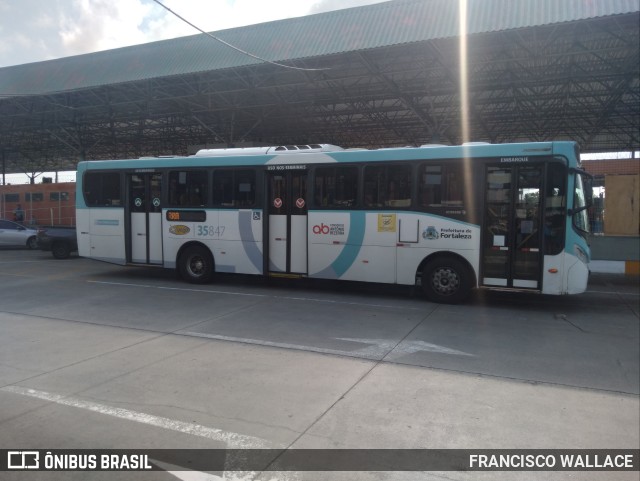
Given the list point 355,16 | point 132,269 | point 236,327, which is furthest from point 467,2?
point 132,269

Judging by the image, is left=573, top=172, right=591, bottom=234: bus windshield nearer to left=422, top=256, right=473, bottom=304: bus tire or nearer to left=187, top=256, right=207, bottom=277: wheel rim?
left=422, top=256, right=473, bottom=304: bus tire

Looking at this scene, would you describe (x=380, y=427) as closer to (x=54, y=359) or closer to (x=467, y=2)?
(x=54, y=359)

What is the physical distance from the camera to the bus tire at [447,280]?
9.59 m

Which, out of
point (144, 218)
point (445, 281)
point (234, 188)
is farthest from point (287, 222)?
point (144, 218)

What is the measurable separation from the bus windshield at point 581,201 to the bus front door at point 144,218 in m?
9.71

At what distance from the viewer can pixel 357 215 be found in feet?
34.3

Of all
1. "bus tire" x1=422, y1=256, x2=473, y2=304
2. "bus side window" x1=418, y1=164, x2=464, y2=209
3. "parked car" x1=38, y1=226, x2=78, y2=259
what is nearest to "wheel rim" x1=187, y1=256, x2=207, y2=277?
"bus tire" x1=422, y1=256, x2=473, y2=304

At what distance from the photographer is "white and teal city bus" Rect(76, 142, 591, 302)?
29.7 feet

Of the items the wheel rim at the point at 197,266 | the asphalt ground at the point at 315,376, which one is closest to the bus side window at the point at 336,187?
the asphalt ground at the point at 315,376

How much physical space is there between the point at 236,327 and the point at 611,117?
26.7 m

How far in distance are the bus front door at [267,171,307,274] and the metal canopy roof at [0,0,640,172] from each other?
6.31 meters

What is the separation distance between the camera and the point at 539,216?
29.7 ft

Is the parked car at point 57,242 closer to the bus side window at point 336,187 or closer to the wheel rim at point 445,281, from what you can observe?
the bus side window at point 336,187

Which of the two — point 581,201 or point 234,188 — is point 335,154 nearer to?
point 234,188
